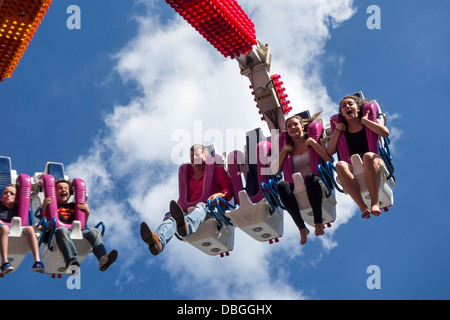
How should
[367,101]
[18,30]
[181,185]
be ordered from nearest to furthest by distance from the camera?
[18,30]
[367,101]
[181,185]

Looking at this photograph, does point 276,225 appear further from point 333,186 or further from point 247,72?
point 247,72

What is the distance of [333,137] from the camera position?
10.8 m

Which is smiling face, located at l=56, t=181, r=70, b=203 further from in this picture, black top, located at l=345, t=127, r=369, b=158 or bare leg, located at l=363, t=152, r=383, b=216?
bare leg, located at l=363, t=152, r=383, b=216

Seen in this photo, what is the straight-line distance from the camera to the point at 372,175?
10.1 meters

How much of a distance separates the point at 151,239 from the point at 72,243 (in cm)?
134

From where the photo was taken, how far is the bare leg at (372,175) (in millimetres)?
10033

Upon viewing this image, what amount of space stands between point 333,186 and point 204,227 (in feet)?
6.25

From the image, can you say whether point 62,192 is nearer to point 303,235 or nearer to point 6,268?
point 6,268

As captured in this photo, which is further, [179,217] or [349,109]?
[349,109]

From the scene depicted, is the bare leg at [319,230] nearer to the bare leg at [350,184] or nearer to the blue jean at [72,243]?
the bare leg at [350,184]

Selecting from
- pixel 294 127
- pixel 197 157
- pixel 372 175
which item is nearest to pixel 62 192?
pixel 197 157

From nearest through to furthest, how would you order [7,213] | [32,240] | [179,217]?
[179,217] < [32,240] < [7,213]

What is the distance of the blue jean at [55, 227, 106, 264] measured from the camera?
1080 cm

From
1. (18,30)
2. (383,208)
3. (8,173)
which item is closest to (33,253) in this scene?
(8,173)
